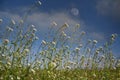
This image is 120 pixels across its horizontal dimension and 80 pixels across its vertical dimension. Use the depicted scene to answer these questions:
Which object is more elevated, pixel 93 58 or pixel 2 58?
pixel 93 58

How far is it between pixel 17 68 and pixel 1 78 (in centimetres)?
73

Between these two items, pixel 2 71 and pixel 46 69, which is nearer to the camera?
pixel 2 71

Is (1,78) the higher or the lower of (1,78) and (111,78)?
the lower

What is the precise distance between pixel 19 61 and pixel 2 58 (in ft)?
1.31

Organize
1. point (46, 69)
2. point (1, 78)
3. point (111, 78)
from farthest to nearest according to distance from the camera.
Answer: point (111, 78) < point (46, 69) < point (1, 78)

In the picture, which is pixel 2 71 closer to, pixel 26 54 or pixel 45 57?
pixel 26 54

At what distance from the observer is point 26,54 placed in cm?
745

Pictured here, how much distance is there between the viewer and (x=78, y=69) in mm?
9766

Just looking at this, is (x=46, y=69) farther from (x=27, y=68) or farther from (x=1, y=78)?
(x=1, y=78)

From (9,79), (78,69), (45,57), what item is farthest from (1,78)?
(78,69)

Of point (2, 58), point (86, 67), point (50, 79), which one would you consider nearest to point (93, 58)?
point (86, 67)

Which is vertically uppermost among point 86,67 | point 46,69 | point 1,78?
point 86,67

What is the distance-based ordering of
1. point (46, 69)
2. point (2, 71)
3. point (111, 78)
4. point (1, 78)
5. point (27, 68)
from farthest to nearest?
point (111, 78), point (46, 69), point (27, 68), point (2, 71), point (1, 78)

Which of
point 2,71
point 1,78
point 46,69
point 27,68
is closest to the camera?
point 1,78
